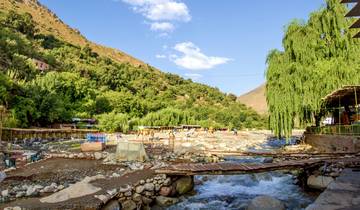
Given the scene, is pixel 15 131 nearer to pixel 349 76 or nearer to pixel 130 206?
pixel 130 206

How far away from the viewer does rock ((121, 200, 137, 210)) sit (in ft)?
37.1

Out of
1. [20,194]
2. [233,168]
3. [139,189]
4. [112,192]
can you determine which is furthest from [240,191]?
[20,194]

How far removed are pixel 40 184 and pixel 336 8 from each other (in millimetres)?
22658

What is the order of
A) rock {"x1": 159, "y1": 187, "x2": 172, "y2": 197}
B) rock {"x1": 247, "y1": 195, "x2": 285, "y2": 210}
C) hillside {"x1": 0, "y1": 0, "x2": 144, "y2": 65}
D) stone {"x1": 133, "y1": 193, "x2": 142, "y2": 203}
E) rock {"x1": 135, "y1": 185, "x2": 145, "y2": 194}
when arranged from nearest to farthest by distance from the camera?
rock {"x1": 247, "y1": 195, "x2": 285, "y2": 210} → stone {"x1": 133, "y1": 193, "x2": 142, "y2": 203} → rock {"x1": 135, "y1": 185, "x2": 145, "y2": 194} → rock {"x1": 159, "y1": 187, "x2": 172, "y2": 197} → hillside {"x1": 0, "y1": 0, "x2": 144, "y2": 65}

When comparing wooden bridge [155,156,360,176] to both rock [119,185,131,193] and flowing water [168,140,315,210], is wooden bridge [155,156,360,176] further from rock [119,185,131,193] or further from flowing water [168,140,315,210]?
rock [119,185,131,193]

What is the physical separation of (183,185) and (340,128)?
12.0 metres

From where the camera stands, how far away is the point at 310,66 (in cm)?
2408

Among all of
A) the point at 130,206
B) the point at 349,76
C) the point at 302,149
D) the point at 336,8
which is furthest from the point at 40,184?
the point at 336,8

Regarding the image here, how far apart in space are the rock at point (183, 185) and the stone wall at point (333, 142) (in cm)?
923

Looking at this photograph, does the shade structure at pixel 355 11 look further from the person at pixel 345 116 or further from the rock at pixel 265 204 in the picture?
the person at pixel 345 116

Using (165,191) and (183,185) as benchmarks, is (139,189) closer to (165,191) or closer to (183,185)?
(165,191)

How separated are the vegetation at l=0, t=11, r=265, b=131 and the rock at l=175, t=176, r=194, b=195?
3042cm

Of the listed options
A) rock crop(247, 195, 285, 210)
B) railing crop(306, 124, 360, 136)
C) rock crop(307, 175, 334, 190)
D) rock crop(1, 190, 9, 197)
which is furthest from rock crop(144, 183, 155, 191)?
railing crop(306, 124, 360, 136)

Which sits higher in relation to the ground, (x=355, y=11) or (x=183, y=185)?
(x=355, y=11)
